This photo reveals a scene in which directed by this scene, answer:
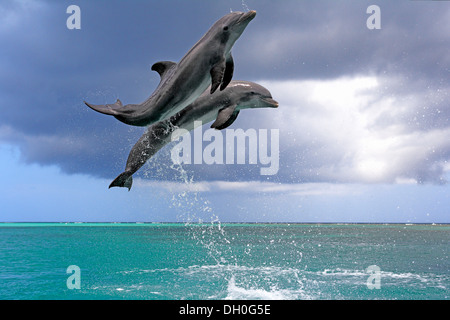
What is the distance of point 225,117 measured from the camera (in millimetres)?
8367

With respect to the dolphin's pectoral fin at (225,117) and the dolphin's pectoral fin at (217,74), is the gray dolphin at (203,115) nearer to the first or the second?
the dolphin's pectoral fin at (225,117)

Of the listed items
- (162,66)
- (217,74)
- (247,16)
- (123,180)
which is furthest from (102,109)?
(247,16)

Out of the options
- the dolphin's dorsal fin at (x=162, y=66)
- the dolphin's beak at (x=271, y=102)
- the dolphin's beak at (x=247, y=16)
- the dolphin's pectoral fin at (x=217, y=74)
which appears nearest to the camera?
the dolphin's pectoral fin at (x=217, y=74)

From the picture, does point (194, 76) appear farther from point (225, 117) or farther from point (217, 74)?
point (225, 117)

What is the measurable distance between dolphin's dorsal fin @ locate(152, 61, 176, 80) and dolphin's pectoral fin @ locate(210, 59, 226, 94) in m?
1.39

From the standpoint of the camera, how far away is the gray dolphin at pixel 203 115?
28.7ft

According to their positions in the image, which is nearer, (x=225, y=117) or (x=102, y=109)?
(x=102, y=109)

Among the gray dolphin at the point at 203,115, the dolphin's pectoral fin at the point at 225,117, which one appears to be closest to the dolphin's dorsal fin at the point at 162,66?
the gray dolphin at the point at 203,115

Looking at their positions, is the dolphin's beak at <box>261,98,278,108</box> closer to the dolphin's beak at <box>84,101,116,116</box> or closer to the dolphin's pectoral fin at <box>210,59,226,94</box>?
the dolphin's pectoral fin at <box>210,59,226,94</box>

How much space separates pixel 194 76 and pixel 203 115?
1.91 meters

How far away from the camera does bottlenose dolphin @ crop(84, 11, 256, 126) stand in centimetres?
670

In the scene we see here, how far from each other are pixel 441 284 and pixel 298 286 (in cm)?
982

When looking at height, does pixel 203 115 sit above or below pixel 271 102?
below
